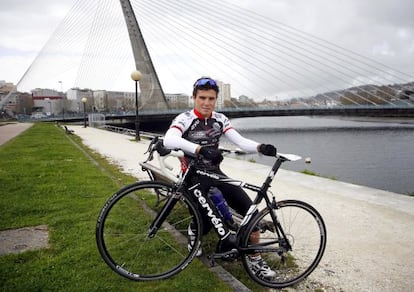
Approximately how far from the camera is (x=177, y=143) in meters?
2.52

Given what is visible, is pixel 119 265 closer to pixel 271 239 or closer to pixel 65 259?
pixel 65 259

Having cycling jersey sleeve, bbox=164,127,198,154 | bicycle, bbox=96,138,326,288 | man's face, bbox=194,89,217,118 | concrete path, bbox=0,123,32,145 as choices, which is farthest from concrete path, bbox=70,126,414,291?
concrete path, bbox=0,123,32,145

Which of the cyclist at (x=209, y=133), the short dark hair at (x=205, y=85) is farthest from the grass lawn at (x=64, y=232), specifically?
the short dark hair at (x=205, y=85)

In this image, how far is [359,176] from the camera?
14352 mm

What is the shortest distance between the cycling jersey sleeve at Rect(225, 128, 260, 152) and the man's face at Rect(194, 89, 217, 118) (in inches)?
13.2

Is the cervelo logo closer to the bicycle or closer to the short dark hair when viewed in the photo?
the bicycle

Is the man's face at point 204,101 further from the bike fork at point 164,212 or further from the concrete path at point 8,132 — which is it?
the concrete path at point 8,132

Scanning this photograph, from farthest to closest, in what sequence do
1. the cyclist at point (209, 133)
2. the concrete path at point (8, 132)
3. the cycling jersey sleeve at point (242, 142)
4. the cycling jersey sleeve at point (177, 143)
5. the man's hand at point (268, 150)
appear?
1. the concrete path at point (8, 132)
2. the cycling jersey sleeve at point (242, 142)
3. the cyclist at point (209, 133)
4. the man's hand at point (268, 150)
5. the cycling jersey sleeve at point (177, 143)

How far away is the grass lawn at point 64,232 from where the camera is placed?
2592 mm

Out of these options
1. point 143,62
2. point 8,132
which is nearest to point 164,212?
point 8,132

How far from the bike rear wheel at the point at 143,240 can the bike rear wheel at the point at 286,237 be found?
0.51 m

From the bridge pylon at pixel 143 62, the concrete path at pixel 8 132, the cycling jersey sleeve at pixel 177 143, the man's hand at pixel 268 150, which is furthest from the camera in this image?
the bridge pylon at pixel 143 62

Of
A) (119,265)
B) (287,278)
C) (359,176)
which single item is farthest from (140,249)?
(359,176)

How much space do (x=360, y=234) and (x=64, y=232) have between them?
3471 millimetres
